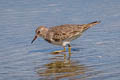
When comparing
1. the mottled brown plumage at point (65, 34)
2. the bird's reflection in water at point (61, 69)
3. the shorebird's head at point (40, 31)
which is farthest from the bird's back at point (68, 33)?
the bird's reflection in water at point (61, 69)

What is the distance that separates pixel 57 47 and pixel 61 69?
335cm

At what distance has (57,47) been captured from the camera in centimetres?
1312

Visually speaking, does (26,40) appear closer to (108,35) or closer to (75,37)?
(75,37)

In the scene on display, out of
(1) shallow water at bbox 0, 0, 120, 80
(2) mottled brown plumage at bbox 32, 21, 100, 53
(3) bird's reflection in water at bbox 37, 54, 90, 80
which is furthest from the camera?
(2) mottled brown plumage at bbox 32, 21, 100, 53

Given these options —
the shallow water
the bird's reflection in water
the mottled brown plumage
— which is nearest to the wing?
the mottled brown plumage

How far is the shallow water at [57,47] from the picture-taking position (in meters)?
9.39

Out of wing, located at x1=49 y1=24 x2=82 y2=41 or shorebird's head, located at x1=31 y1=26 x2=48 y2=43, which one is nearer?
wing, located at x1=49 y1=24 x2=82 y2=41

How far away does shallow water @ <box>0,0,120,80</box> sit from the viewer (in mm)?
9391

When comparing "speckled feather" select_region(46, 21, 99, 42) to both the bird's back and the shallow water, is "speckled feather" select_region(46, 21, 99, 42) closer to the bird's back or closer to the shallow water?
the bird's back

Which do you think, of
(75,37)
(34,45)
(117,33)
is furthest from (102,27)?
(34,45)

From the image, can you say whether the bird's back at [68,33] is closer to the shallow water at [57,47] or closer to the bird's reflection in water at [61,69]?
the shallow water at [57,47]

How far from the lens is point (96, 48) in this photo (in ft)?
38.0

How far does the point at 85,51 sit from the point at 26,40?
243 centimetres

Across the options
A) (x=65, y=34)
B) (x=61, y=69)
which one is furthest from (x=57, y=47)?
(x=61, y=69)
